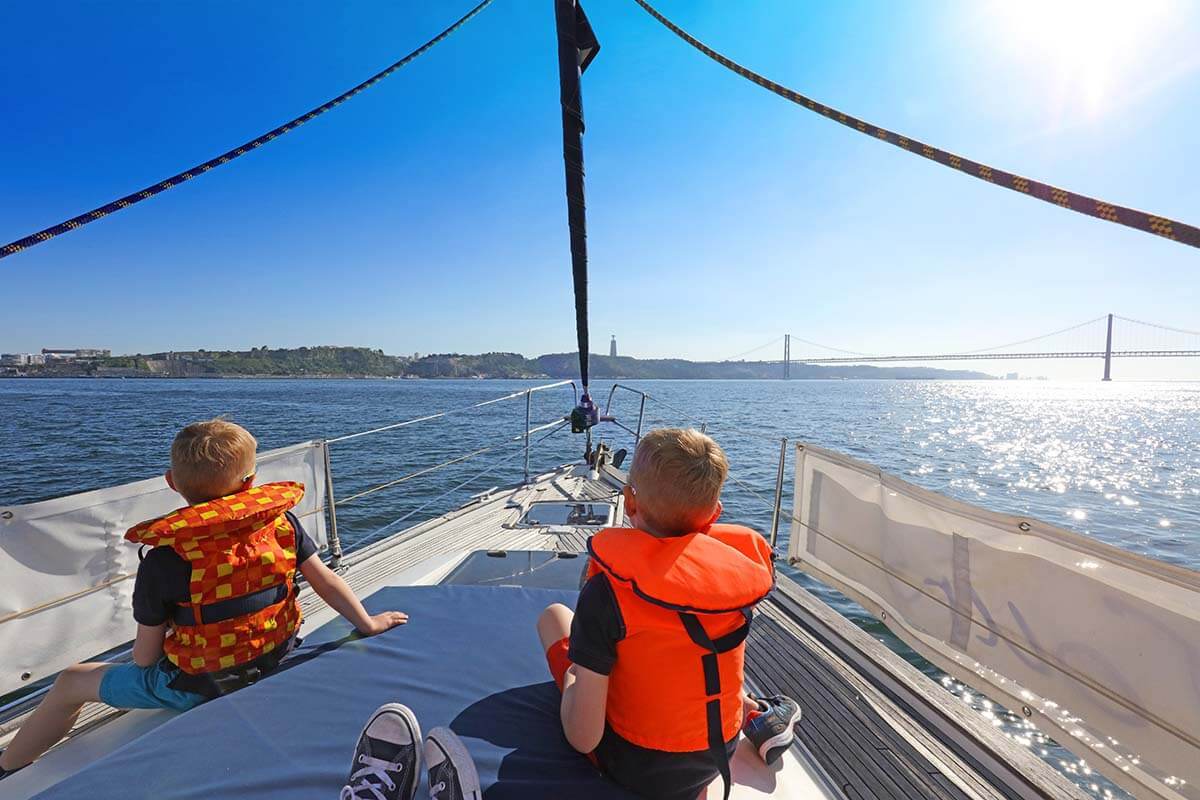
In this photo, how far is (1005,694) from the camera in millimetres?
1789

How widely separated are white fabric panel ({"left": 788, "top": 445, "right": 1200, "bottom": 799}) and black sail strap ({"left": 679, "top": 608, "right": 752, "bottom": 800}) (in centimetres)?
115

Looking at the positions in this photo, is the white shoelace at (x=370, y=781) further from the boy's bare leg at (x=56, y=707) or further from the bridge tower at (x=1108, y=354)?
the bridge tower at (x=1108, y=354)

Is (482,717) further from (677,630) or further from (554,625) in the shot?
(677,630)

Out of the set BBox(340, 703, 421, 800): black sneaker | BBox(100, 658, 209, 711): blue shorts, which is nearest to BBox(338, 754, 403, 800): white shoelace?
BBox(340, 703, 421, 800): black sneaker

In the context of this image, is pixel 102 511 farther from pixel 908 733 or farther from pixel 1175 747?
pixel 1175 747

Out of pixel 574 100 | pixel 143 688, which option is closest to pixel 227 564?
pixel 143 688

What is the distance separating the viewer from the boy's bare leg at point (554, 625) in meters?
1.70

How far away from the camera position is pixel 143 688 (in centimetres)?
161

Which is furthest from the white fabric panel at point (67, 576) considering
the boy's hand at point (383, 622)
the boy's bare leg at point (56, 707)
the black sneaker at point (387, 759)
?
the black sneaker at point (387, 759)

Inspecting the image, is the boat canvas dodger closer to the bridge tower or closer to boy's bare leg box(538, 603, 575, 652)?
boy's bare leg box(538, 603, 575, 652)

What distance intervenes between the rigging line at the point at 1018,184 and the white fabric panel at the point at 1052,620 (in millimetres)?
874

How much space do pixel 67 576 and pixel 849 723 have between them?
3.08 meters

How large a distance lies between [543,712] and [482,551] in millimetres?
1997

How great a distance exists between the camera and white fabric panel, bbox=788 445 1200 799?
1.42 m
